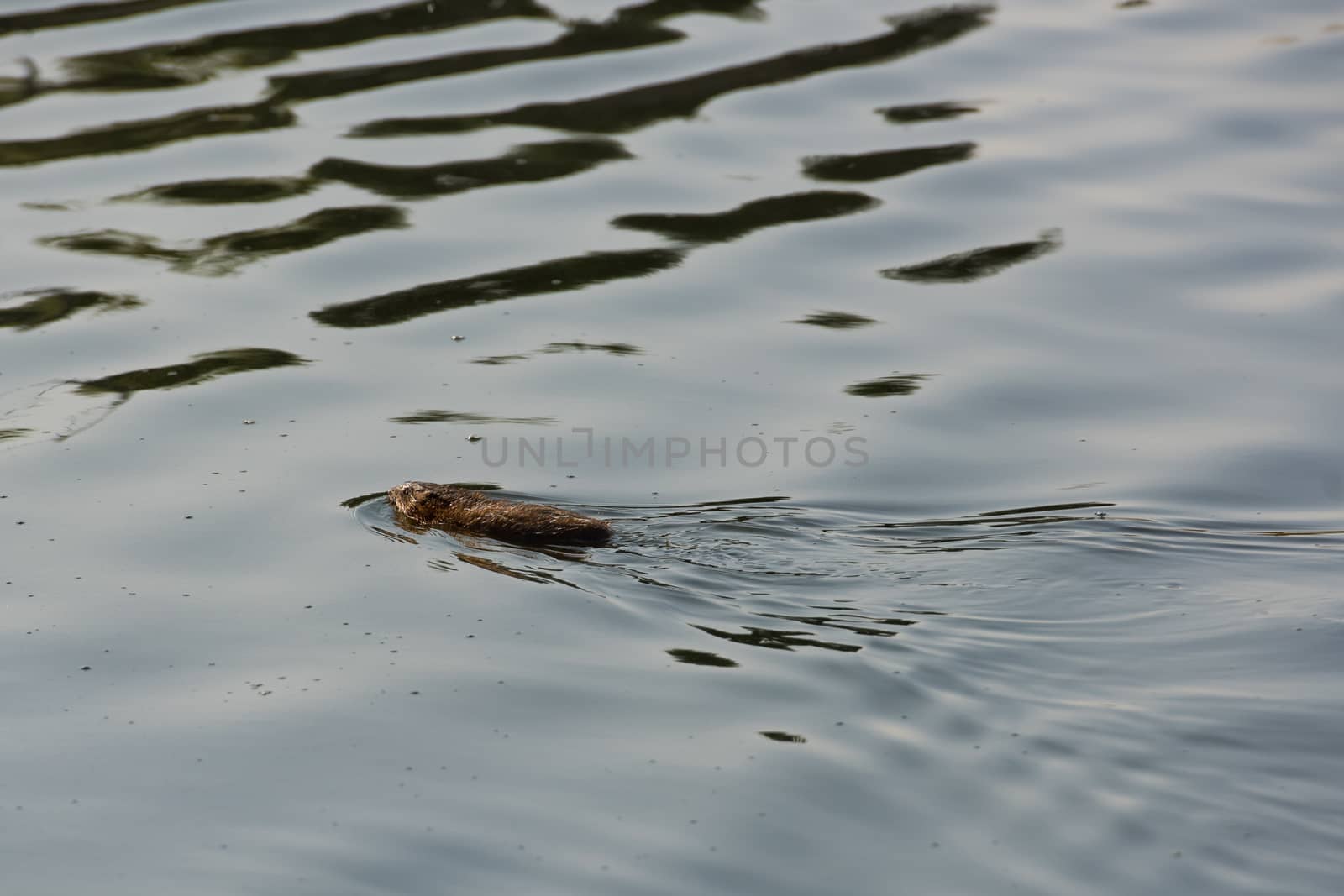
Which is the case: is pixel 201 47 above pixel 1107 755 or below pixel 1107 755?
above

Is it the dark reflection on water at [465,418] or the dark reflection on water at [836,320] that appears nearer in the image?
the dark reflection on water at [465,418]

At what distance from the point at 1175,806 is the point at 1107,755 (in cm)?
35

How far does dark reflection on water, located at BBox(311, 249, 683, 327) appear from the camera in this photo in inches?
427

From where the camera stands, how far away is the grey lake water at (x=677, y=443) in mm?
5957

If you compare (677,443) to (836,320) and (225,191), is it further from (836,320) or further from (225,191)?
(225,191)

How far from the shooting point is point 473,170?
13.1m

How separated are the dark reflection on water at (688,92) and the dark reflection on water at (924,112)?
1.12 meters

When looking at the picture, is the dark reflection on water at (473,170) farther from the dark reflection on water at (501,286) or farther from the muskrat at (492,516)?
the muskrat at (492,516)

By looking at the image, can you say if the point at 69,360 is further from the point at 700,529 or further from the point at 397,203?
the point at 700,529

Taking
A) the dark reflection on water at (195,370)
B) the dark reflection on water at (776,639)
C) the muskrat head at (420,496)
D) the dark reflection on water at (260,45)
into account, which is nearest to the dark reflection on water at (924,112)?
the dark reflection on water at (260,45)

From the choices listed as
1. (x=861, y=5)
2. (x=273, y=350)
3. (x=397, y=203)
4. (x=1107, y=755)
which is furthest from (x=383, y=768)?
(x=861, y=5)

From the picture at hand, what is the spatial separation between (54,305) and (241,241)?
1.47 m

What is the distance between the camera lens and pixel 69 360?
404 inches

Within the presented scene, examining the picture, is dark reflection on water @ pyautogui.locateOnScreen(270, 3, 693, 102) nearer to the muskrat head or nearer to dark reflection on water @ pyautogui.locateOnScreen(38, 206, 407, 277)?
dark reflection on water @ pyautogui.locateOnScreen(38, 206, 407, 277)
